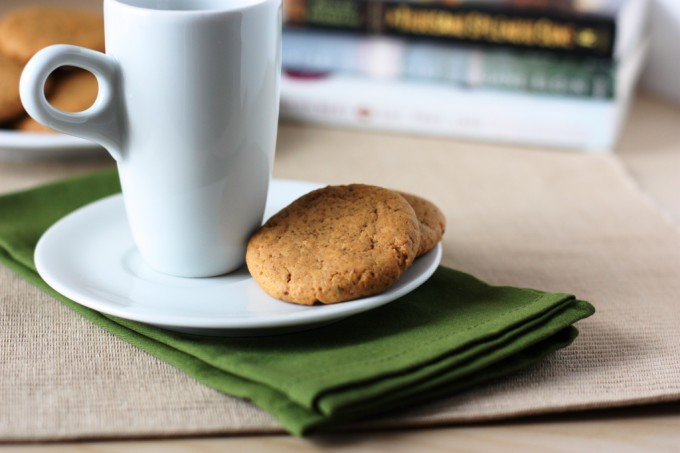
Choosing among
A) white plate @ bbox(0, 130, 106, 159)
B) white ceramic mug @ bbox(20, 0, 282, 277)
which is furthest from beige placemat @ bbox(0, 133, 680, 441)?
white plate @ bbox(0, 130, 106, 159)

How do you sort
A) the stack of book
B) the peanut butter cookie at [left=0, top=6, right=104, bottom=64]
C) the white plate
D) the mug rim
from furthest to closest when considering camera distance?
the stack of book, the peanut butter cookie at [left=0, top=6, right=104, bottom=64], the white plate, the mug rim

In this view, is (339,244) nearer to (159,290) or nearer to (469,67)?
(159,290)

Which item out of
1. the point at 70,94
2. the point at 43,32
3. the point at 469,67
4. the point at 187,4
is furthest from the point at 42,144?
the point at 469,67

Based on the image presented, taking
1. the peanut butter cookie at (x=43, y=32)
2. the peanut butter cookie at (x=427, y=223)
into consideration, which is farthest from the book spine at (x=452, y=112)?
the peanut butter cookie at (x=427, y=223)

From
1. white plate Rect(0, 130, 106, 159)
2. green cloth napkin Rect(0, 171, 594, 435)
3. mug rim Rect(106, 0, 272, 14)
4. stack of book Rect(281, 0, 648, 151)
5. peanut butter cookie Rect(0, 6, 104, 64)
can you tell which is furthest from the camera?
stack of book Rect(281, 0, 648, 151)

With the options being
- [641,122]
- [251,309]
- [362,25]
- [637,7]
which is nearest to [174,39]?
[251,309]

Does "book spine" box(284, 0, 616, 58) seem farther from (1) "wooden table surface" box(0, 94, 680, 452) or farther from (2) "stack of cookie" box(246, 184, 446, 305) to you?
(1) "wooden table surface" box(0, 94, 680, 452)

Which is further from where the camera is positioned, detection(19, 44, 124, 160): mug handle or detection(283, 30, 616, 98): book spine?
detection(283, 30, 616, 98): book spine

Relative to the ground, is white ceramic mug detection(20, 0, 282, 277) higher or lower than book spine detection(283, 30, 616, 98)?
higher
